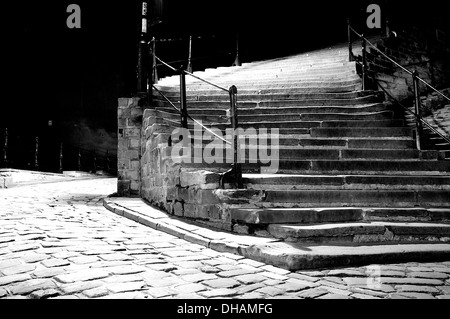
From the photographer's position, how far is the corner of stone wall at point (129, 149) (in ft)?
22.9

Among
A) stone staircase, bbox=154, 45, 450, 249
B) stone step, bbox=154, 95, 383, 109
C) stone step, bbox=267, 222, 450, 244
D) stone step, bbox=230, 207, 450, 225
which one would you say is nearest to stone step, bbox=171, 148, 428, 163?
stone staircase, bbox=154, 45, 450, 249

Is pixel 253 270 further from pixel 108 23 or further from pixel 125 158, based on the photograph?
pixel 108 23

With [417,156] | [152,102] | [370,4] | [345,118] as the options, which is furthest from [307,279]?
[370,4]

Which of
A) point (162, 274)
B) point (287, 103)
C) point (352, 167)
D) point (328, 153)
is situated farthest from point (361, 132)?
point (162, 274)

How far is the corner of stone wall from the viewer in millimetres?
6977

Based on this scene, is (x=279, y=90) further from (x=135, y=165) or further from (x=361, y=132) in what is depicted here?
(x=135, y=165)

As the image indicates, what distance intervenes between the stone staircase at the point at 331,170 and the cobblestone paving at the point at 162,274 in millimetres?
622

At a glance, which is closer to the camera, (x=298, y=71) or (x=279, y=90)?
(x=279, y=90)

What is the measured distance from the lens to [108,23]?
57.3 feet

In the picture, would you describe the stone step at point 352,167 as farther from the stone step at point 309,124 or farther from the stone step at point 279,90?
the stone step at point 279,90

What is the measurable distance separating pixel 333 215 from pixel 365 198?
68 centimetres

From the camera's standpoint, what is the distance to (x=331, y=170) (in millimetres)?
4762

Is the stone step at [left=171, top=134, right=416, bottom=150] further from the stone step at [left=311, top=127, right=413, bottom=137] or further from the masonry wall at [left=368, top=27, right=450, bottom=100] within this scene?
the masonry wall at [left=368, top=27, right=450, bottom=100]

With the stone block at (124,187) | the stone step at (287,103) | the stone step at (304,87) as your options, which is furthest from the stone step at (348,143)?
the stone block at (124,187)
